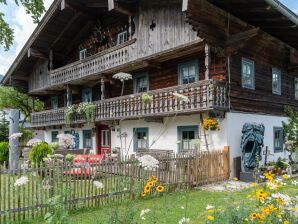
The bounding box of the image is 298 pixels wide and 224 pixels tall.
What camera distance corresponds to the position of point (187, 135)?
13.4m

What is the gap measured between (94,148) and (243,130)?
9879mm

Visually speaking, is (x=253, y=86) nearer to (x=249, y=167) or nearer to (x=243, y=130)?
(x=243, y=130)

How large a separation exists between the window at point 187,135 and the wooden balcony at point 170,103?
53.2 inches

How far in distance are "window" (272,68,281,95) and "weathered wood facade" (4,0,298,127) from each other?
10.5 inches

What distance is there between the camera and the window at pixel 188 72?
1348 cm

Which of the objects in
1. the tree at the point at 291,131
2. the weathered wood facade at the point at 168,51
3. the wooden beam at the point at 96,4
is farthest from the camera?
the wooden beam at the point at 96,4

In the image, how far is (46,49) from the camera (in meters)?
20.6

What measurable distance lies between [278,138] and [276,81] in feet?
9.40

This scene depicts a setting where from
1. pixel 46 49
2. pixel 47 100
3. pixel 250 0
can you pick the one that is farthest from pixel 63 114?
pixel 250 0

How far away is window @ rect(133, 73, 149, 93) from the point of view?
16.0m

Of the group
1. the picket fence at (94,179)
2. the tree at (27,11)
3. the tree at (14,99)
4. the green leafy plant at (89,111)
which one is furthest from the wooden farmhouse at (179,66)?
the tree at (14,99)

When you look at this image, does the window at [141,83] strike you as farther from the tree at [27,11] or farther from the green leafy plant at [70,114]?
the tree at [27,11]

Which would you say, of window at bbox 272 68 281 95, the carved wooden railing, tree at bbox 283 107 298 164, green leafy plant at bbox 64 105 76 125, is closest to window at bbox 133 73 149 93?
the carved wooden railing

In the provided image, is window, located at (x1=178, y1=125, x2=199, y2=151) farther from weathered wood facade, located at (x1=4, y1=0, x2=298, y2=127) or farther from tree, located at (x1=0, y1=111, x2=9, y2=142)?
tree, located at (x1=0, y1=111, x2=9, y2=142)
